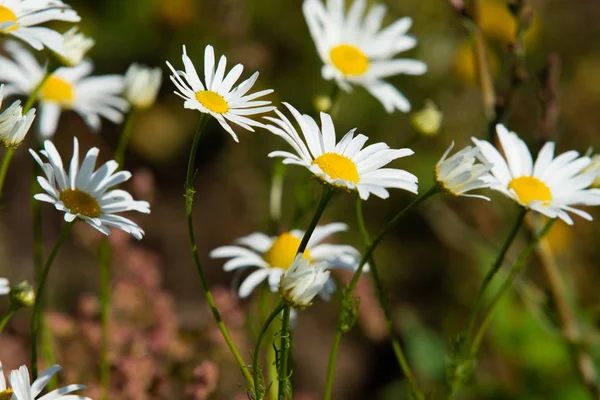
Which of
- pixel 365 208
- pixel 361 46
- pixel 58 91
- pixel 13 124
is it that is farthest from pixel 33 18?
pixel 365 208

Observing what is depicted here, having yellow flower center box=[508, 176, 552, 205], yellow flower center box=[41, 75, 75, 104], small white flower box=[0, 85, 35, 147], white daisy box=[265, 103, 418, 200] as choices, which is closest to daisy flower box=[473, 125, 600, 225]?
yellow flower center box=[508, 176, 552, 205]

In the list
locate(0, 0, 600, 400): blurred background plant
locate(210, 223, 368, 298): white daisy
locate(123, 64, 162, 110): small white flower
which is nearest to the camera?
locate(210, 223, 368, 298): white daisy

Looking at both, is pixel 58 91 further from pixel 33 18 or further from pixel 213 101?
pixel 213 101

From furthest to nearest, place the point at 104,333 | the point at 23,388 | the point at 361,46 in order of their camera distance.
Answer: the point at 361,46 → the point at 104,333 → the point at 23,388

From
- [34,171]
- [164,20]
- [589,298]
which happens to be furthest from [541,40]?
[34,171]

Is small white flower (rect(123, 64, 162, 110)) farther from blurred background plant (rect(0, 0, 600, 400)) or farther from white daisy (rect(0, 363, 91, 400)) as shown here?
white daisy (rect(0, 363, 91, 400))

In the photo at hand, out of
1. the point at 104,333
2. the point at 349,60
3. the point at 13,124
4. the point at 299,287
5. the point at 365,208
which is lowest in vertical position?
the point at 104,333

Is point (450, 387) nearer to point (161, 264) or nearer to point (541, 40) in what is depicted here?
point (161, 264)
